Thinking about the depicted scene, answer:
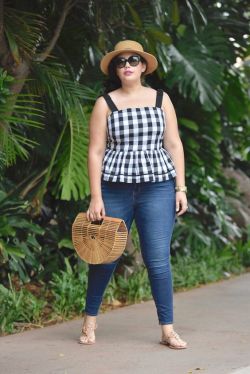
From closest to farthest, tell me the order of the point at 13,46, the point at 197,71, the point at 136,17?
the point at 13,46 → the point at 136,17 → the point at 197,71

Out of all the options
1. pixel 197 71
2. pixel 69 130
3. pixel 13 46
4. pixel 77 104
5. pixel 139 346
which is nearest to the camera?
pixel 139 346

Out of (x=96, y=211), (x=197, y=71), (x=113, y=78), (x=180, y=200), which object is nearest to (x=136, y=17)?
(x=197, y=71)

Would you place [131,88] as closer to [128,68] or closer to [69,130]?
[128,68]

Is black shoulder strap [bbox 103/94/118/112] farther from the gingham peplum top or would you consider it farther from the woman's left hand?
the woman's left hand

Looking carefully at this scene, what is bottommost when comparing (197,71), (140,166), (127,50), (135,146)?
(140,166)

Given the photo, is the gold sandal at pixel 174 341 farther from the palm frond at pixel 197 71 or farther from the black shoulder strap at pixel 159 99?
the palm frond at pixel 197 71

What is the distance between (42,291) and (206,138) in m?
3.30

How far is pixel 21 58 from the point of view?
6645 millimetres

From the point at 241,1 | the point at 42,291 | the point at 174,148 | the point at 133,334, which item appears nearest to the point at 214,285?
the point at 42,291

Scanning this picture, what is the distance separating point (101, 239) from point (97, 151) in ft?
1.81

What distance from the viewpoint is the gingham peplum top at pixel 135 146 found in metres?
5.09

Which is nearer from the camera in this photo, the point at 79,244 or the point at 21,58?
the point at 79,244

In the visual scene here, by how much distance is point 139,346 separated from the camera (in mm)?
5289

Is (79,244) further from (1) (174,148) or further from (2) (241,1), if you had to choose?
(2) (241,1)
